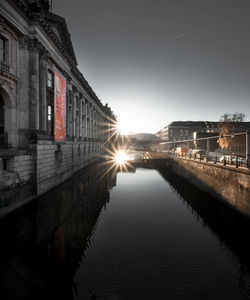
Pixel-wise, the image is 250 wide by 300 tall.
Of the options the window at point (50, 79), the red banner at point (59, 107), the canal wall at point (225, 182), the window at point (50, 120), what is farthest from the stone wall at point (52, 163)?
the canal wall at point (225, 182)

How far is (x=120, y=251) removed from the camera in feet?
28.3

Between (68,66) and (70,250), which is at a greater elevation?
(68,66)

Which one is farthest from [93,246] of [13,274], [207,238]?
[207,238]

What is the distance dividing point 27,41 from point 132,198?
19.8 m

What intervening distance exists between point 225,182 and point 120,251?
12.5 metres

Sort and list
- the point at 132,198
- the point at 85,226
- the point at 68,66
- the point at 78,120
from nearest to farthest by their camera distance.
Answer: the point at 85,226
the point at 132,198
the point at 68,66
the point at 78,120

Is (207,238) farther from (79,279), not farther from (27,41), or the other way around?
(27,41)

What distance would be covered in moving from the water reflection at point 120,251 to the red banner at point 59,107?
9.38 meters

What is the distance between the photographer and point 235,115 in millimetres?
55812

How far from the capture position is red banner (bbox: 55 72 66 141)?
20.7m

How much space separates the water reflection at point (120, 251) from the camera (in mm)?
6250


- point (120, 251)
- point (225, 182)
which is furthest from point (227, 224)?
point (120, 251)

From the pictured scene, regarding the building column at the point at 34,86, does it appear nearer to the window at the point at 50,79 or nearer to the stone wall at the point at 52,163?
the stone wall at the point at 52,163

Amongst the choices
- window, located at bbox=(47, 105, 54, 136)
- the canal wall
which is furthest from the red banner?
the canal wall
